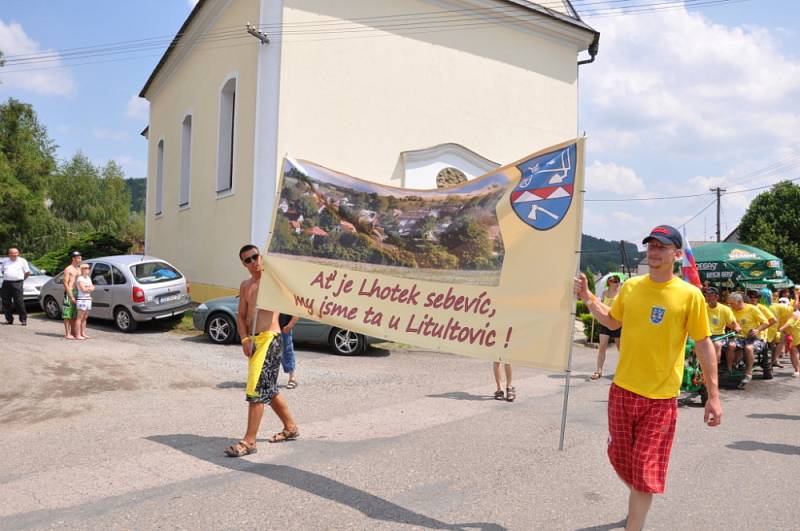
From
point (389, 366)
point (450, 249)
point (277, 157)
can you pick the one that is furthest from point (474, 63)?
point (450, 249)

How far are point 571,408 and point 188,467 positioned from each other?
4650mm

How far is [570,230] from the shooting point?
181 inches

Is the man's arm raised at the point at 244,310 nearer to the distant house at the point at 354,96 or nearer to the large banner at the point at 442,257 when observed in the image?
the large banner at the point at 442,257

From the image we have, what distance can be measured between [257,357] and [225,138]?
582 inches

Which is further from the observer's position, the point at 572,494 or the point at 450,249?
the point at 450,249

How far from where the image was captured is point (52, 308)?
15.8 m

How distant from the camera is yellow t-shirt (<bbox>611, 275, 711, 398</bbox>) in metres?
3.59

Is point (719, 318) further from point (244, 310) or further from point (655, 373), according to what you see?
point (244, 310)

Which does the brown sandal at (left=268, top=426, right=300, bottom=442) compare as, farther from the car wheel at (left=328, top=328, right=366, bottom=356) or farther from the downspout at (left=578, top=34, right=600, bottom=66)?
the downspout at (left=578, top=34, right=600, bottom=66)

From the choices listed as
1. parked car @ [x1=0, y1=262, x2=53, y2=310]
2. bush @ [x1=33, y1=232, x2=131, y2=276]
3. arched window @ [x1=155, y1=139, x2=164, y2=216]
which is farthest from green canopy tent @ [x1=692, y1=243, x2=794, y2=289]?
bush @ [x1=33, y1=232, x2=131, y2=276]

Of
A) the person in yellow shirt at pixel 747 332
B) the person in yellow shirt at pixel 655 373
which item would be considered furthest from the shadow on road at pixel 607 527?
the person in yellow shirt at pixel 747 332

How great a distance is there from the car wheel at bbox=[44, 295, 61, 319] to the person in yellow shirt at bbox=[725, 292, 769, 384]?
1503cm

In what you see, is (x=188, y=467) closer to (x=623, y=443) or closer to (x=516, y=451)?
(x=516, y=451)

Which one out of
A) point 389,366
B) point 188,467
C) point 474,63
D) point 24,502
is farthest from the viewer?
point 474,63
